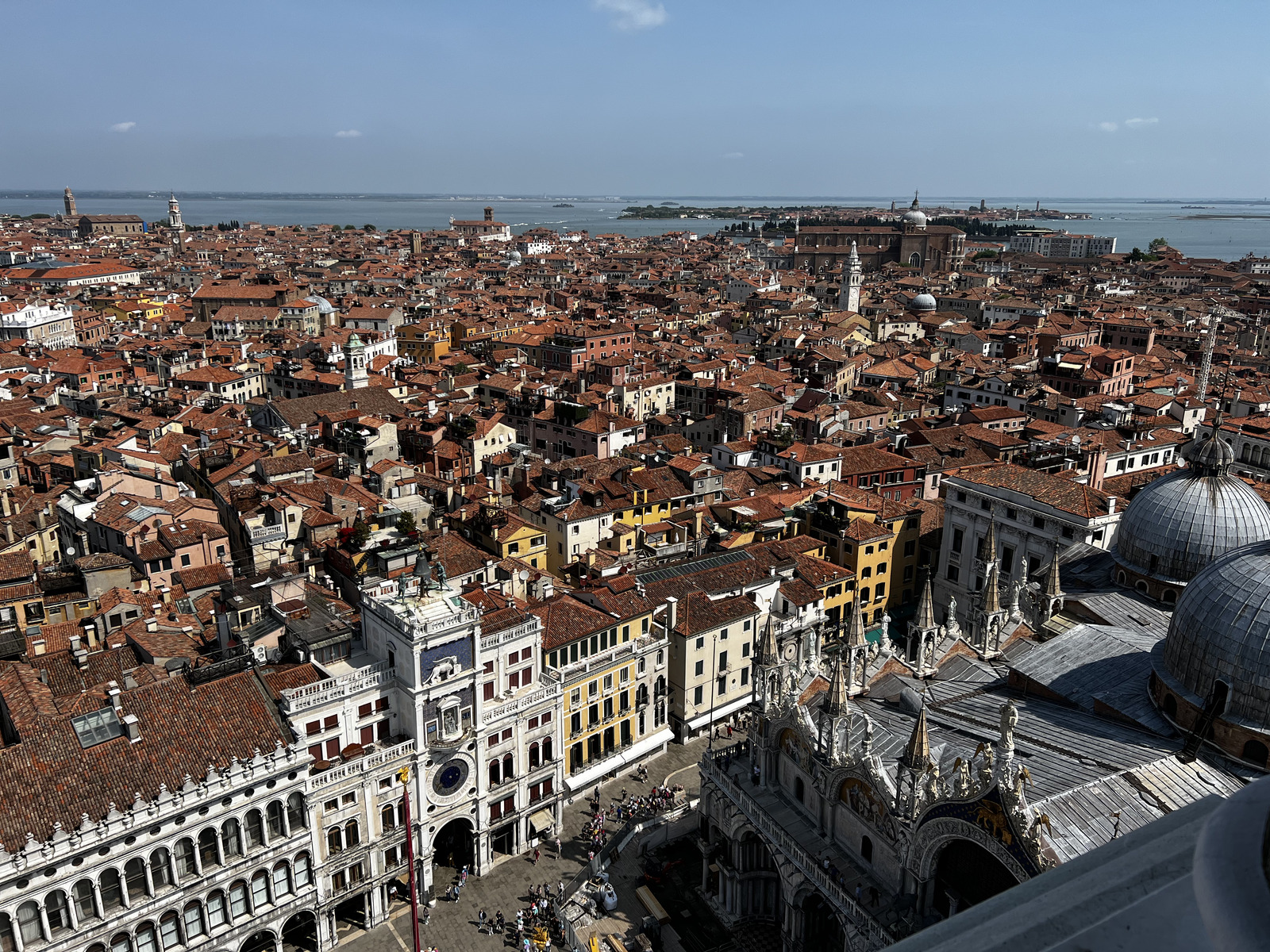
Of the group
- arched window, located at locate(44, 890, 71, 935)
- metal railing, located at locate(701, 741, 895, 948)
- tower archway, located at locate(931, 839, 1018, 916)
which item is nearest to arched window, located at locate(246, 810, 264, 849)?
arched window, located at locate(44, 890, 71, 935)

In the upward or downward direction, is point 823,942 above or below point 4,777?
below

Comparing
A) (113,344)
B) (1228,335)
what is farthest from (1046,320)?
(113,344)

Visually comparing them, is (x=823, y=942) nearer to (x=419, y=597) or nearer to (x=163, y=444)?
(x=419, y=597)

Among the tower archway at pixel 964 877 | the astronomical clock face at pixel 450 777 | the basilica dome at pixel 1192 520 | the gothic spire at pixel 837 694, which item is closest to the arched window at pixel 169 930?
the astronomical clock face at pixel 450 777

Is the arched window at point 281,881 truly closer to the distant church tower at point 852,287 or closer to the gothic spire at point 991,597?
the gothic spire at point 991,597

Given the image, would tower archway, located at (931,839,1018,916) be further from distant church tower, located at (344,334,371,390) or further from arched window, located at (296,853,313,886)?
distant church tower, located at (344,334,371,390)

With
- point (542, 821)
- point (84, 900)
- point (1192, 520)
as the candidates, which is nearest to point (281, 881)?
point (84, 900)
